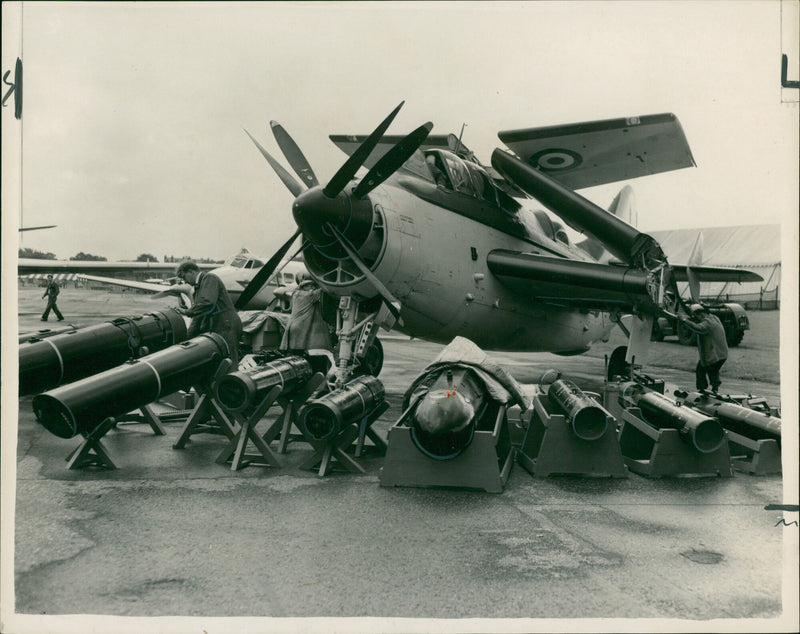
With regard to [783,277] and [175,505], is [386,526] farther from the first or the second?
[783,277]

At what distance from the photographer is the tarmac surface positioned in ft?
10.2

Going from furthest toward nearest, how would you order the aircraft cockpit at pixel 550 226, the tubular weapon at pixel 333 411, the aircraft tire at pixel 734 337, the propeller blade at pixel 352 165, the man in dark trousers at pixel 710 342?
the aircraft tire at pixel 734 337 → the aircraft cockpit at pixel 550 226 → the man in dark trousers at pixel 710 342 → the propeller blade at pixel 352 165 → the tubular weapon at pixel 333 411

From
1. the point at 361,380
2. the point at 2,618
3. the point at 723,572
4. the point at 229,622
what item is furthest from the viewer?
the point at 361,380

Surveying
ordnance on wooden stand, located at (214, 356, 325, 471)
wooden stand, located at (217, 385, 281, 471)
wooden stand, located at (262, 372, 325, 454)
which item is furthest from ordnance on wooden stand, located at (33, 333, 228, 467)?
wooden stand, located at (262, 372, 325, 454)

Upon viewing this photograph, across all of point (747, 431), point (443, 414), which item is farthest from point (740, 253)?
point (443, 414)

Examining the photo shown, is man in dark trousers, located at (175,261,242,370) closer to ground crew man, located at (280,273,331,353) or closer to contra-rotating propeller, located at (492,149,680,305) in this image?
ground crew man, located at (280,273,331,353)

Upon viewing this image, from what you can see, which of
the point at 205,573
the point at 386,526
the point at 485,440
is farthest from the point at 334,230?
the point at 205,573

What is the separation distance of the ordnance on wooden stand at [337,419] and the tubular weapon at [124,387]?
1.32 metres

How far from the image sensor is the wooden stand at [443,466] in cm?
486

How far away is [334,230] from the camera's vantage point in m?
6.55

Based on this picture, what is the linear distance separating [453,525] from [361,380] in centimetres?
203

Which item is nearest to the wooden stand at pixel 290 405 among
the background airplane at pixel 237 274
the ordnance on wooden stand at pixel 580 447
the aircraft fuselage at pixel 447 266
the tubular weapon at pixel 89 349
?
the aircraft fuselage at pixel 447 266

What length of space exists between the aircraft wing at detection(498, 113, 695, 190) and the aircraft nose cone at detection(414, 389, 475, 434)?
554 centimetres

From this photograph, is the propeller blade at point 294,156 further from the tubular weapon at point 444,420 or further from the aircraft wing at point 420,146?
the tubular weapon at point 444,420
